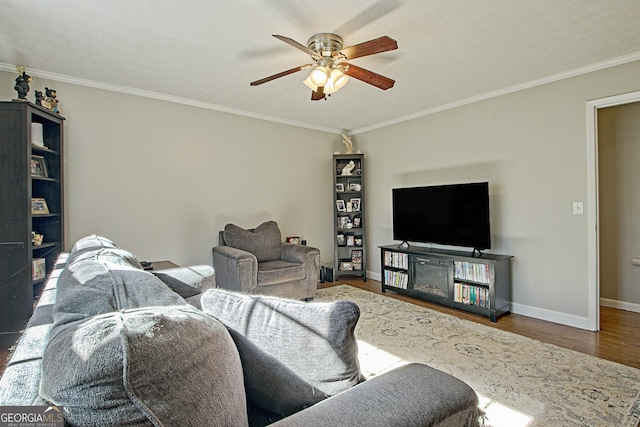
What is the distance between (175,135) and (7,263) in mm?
1944

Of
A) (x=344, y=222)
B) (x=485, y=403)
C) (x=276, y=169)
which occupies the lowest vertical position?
(x=485, y=403)

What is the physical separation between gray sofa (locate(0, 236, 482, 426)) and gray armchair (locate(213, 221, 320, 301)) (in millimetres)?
2144

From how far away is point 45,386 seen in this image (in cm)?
51

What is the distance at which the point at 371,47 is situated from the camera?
2117mm

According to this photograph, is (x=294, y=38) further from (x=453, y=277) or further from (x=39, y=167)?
(x=453, y=277)

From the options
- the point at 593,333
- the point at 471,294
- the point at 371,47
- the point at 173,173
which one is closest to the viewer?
the point at 371,47

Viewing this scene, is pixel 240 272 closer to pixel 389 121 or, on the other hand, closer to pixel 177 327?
pixel 177 327

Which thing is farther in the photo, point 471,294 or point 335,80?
point 471,294

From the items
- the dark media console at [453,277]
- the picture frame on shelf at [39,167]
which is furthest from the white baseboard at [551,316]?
the picture frame on shelf at [39,167]

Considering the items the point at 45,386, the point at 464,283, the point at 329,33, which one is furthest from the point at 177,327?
the point at 464,283

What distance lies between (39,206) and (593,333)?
4.98 meters

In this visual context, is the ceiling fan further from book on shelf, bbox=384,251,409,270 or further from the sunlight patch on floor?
book on shelf, bbox=384,251,409,270

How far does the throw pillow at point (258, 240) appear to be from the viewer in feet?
12.6

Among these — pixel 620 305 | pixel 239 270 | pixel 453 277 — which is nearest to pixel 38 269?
pixel 239 270
